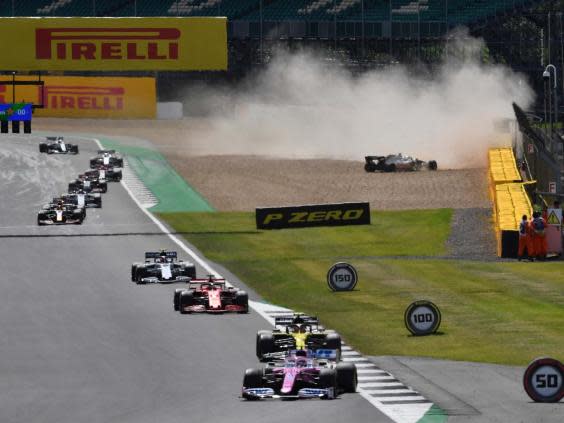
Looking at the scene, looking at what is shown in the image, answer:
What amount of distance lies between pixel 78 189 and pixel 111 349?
41.2 m

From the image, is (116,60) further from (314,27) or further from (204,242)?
(314,27)

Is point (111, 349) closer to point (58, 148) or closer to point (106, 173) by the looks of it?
point (106, 173)

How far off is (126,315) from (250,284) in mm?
8338

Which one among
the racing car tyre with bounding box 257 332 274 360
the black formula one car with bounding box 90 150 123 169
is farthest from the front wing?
the black formula one car with bounding box 90 150 123 169

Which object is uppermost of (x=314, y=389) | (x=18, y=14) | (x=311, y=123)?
(x=18, y=14)

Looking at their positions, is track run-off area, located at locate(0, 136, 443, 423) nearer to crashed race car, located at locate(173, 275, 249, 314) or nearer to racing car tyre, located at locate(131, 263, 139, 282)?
racing car tyre, located at locate(131, 263, 139, 282)

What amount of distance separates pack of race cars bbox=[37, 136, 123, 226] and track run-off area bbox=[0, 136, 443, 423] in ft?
17.7

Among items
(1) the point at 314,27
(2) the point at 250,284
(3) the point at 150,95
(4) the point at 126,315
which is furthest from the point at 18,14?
(4) the point at 126,315

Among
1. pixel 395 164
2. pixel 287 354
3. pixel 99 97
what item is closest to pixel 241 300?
pixel 287 354

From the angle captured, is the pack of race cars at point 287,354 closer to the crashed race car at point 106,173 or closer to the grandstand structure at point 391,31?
the crashed race car at point 106,173

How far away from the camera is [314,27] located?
337ft

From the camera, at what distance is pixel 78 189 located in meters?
70.2

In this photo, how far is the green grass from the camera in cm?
3091

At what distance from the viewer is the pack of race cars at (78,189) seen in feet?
198
